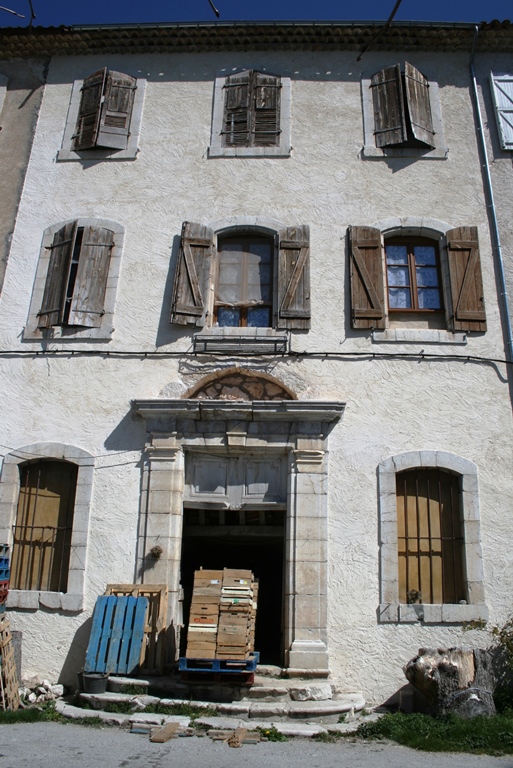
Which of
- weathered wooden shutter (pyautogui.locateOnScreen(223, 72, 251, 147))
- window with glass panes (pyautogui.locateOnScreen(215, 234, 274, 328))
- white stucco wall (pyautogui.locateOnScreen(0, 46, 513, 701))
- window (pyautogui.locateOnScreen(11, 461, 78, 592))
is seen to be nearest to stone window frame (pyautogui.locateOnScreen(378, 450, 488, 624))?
white stucco wall (pyautogui.locateOnScreen(0, 46, 513, 701))

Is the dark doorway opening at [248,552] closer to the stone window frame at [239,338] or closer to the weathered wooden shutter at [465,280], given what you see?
the stone window frame at [239,338]

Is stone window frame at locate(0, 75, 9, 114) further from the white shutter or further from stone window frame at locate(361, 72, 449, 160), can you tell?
the white shutter

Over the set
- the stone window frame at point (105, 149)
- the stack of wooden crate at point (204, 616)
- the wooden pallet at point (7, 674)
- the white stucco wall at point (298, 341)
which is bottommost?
the wooden pallet at point (7, 674)

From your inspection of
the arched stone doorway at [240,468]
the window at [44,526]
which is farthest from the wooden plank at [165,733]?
the window at [44,526]

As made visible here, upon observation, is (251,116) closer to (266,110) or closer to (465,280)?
(266,110)

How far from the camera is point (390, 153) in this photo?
10.2m

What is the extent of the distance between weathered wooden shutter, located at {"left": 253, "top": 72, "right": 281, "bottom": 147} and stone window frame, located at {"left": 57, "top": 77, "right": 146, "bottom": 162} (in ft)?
6.00

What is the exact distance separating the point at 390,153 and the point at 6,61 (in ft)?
21.7

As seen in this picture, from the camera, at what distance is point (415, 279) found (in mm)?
9680

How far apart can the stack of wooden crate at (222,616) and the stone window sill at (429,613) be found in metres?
1.65

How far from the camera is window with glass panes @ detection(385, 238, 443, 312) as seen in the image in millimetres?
9547

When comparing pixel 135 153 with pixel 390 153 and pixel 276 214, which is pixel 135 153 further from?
pixel 390 153

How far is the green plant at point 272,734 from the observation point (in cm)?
641

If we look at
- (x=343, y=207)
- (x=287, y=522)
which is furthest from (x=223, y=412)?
(x=343, y=207)
